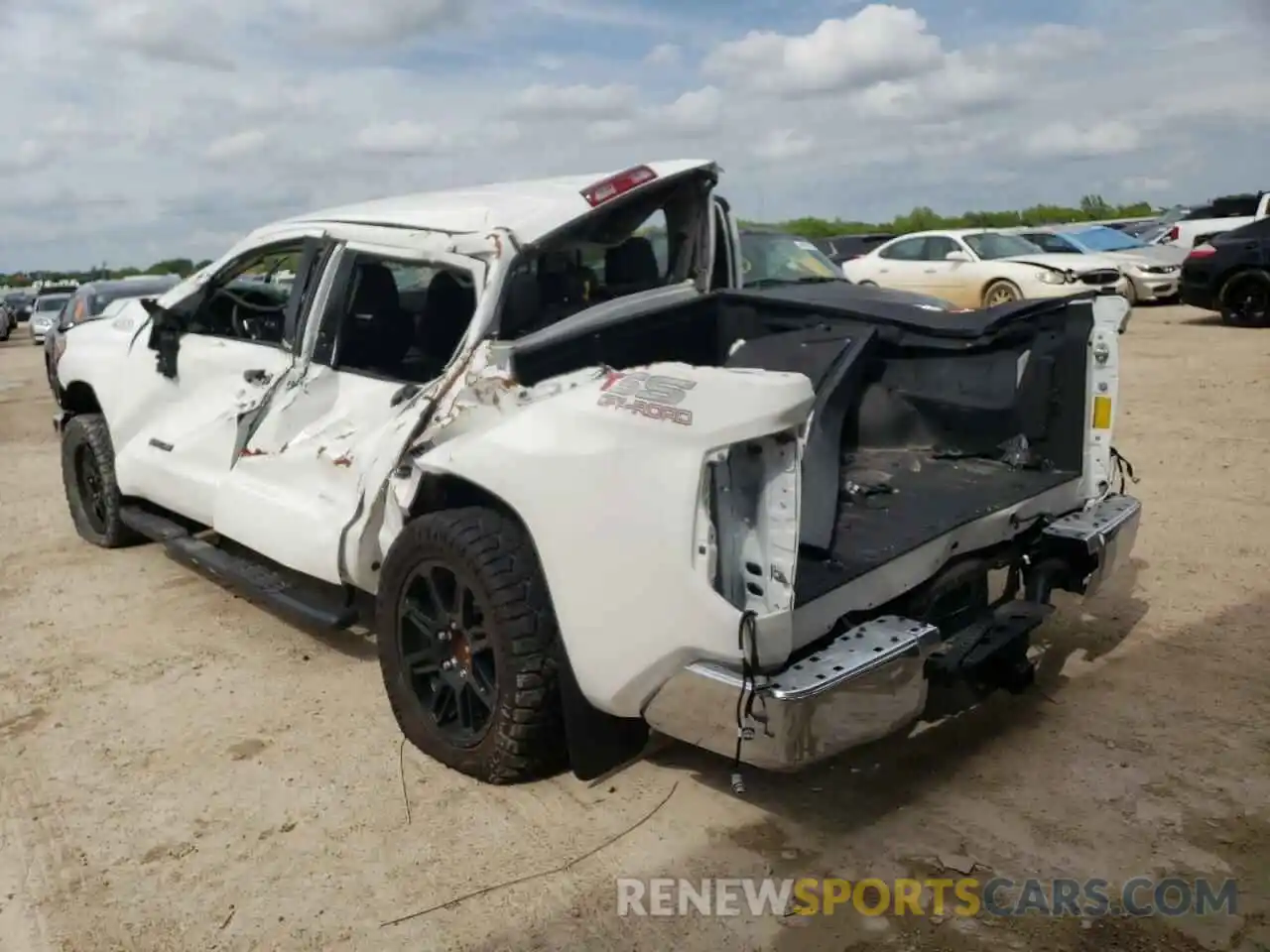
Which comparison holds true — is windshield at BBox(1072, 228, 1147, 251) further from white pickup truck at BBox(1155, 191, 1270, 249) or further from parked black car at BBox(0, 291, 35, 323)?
parked black car at BBox(0, 291, 35, 323)

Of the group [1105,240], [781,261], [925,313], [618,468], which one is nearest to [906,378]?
[925,313]

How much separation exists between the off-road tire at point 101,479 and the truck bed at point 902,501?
4109 mm

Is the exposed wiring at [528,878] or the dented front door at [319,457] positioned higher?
the dented front door at [319,457]

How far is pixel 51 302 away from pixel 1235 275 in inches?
1179

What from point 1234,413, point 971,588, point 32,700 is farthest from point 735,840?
point 1234,413

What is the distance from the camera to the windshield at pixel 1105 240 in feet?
61.3

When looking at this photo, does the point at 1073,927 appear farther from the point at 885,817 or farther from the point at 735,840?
the point at 735,840

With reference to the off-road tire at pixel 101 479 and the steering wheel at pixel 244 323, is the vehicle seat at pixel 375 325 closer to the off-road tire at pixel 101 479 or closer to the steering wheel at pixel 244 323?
the steering wheel at pixel 244 323

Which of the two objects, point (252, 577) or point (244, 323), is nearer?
point (252, 577)

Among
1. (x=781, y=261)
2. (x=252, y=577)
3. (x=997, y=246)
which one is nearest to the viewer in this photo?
(x=252, y=577)

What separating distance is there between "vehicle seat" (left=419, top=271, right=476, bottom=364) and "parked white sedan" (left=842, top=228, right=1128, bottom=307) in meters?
12.2

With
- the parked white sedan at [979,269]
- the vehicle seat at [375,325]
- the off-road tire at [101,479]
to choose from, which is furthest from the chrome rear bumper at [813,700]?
the parked white sedan at [979,269]

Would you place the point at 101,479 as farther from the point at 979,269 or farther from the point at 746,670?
the point at 979,269

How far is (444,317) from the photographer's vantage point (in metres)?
4.45
